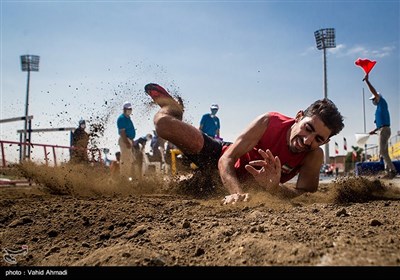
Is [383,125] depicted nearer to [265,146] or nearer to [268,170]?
[265,146]

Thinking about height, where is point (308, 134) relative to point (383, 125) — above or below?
below

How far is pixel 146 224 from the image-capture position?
7.93 ft

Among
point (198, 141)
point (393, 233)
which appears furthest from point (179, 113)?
point (393, 233)

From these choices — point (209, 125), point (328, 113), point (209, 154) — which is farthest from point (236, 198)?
point (209, 125)

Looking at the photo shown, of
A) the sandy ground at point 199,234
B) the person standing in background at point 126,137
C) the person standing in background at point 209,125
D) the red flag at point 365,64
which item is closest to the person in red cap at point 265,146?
the sandy ground at point 199,234

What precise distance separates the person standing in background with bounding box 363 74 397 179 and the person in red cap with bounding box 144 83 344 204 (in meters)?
4.06

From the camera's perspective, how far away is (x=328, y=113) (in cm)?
349

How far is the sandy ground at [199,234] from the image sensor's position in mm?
1536

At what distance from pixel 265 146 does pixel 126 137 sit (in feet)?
17.4

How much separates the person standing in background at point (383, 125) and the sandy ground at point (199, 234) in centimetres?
414

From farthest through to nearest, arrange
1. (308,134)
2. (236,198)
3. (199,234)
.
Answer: (308,134)
(236,198)
(199,234)

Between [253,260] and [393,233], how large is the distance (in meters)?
0.77

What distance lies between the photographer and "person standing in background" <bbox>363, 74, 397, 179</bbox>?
7.37 meters

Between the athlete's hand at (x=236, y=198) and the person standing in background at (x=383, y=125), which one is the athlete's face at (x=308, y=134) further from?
the person standing in background at (x=383, y=125)
